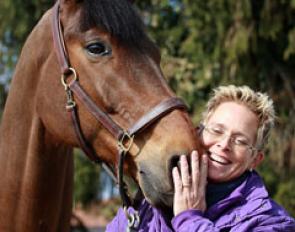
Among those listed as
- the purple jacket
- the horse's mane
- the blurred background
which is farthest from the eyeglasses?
the blurred background

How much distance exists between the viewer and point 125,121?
2.29m

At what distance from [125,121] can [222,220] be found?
0.59 metres

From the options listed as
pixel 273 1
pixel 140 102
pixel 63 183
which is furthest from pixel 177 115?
pixel 273 1

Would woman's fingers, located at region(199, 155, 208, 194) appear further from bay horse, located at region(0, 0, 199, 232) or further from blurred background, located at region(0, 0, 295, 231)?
blurred background, located at region(0, 0, 295, 231)

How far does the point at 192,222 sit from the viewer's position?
Answer: 6.20ft

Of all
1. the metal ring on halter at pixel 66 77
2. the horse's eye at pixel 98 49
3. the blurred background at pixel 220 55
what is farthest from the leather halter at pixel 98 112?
the blurred background at pixel 220 55

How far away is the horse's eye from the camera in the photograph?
2.35 metres

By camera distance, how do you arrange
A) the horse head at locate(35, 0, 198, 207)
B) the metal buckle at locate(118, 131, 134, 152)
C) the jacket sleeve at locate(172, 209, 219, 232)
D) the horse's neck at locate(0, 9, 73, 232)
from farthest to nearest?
the horse's neck at locate(0, 9, 73, 232) → the metal buckle at locate(118, 131, 134, 152) → the horse head at locate(35, 0, 198, 207) → the jacket sleeve at locate(172, 209, 219, 232)

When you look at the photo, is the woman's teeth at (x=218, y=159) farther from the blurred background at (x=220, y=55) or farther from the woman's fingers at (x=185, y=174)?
the blurred background at (x=220, y=55)

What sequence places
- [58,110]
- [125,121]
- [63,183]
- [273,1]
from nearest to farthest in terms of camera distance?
[125,121] < [58,110] < [63,183] < [273,1]

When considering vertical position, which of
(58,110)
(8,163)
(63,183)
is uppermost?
(58,110)

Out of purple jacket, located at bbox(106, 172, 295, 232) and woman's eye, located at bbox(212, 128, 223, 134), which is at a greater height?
woman's eye, located at bbox(212, 128, 223, 134)

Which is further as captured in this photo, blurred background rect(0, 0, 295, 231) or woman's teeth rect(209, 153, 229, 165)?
blurred background rect(0, 0, 295, 231)

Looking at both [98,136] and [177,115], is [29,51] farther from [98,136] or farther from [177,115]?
[177,115]
